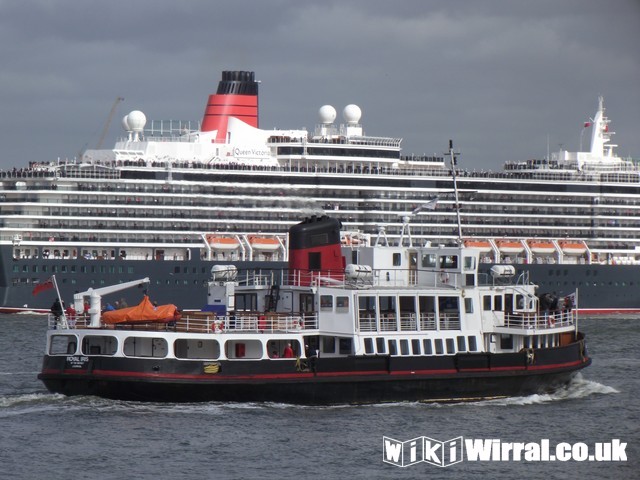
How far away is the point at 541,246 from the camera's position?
102 metres

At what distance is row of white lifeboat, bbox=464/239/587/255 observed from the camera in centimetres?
10138

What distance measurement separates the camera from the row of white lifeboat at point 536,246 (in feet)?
333

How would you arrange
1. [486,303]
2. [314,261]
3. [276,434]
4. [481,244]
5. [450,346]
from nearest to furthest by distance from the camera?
[276,434], [450,346], [486,303], [314,261], [481,244]

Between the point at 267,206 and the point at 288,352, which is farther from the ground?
the point at 267,206

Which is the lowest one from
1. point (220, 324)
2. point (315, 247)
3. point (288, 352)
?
point (288, 352)

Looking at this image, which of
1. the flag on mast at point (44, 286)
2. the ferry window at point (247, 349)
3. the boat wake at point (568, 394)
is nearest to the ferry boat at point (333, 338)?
the ferry window at point (247, 349)

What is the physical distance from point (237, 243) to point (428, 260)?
47.1 metres

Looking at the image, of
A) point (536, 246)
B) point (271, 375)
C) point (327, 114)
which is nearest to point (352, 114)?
point (327, 114)

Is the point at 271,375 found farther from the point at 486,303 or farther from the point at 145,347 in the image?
the point at 486,303

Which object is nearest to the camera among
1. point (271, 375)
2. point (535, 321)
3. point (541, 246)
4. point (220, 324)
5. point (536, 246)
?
point (271, 375)

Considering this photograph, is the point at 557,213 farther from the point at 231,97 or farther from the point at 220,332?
the point at 220,332

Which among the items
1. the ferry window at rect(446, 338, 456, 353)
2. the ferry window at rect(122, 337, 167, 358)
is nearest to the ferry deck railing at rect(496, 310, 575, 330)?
the ferry window at rect(446, 338, 456, 353)

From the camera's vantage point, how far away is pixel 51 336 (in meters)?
44.3

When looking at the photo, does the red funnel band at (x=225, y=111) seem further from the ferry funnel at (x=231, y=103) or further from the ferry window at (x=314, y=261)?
the ferry window at (x=314, y=261)
